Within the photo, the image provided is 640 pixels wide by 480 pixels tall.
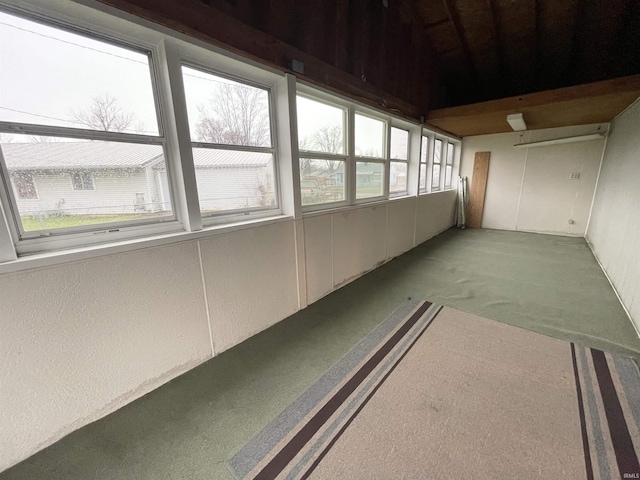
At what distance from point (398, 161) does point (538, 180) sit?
12.3ft

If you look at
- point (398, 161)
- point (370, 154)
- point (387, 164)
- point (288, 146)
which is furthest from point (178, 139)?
point (398, 161)

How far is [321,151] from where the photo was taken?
274 cm

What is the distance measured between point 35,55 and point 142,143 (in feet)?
1.71

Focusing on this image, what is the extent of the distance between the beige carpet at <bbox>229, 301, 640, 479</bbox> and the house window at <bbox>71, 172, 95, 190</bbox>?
1624mm

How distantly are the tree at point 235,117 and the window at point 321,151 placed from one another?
1.41 ft

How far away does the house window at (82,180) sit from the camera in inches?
53.6

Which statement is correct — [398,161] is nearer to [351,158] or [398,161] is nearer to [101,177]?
[351,158]

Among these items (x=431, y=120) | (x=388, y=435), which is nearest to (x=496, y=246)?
(x=431, y=120)

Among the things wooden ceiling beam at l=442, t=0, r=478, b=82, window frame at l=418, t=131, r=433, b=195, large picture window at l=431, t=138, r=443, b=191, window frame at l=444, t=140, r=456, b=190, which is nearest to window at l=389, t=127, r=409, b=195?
window frame at l=418, t=131, r=433, b=195

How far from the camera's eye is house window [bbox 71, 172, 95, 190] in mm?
1363

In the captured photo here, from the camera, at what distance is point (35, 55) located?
1.21 m

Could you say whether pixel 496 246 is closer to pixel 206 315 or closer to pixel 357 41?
pixel 357 41

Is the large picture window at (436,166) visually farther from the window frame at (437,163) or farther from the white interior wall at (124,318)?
the white interior wall at (124,318)

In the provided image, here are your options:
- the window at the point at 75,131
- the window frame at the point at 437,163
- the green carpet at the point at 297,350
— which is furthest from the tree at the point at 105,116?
the window frame at the point at 437,163
